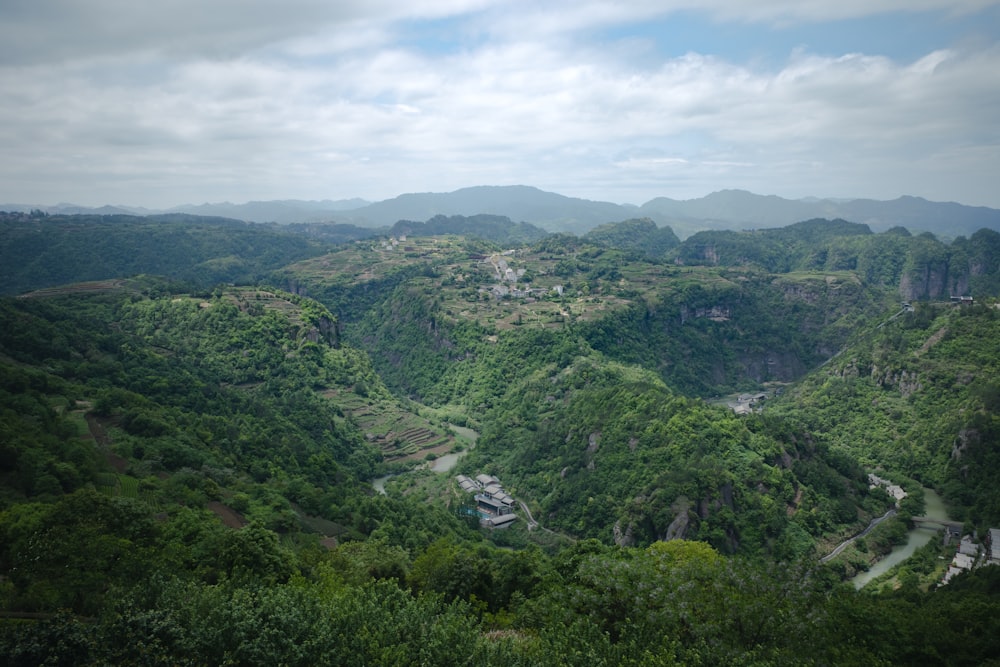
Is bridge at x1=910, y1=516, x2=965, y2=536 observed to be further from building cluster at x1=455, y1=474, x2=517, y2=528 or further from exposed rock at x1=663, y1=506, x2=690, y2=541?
building cluster at x1=455, y1=474, x2=517, y2=528

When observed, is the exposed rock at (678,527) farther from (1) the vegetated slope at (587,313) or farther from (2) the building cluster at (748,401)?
(2) the building cluster at (748,401)

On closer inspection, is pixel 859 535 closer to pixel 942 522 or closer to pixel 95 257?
pixel 942 522

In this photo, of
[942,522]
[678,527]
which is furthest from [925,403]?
[678,527]

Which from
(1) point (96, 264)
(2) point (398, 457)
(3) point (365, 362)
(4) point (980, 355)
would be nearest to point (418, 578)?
(2) point (398, 457)

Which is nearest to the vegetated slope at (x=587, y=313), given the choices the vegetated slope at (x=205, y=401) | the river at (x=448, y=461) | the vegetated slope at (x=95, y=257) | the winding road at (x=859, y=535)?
the river at (x=448, y=461)

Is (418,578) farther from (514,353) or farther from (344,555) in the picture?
(514,353)

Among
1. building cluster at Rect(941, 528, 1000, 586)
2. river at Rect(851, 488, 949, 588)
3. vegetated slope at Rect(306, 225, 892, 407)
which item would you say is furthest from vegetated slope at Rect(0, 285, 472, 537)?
→ building cluster at Rect(941, 528, 1000, 586)
